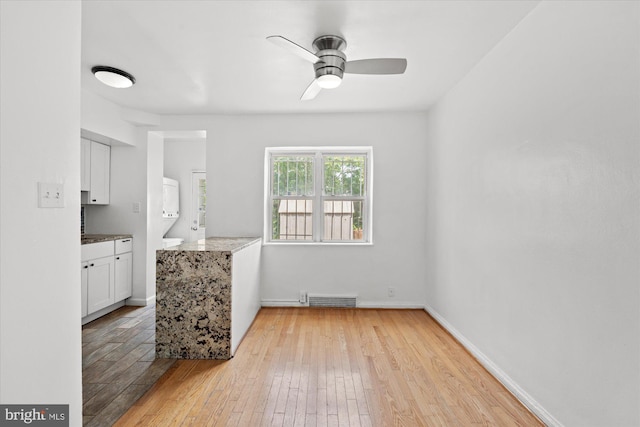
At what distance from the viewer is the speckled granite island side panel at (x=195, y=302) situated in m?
2.70

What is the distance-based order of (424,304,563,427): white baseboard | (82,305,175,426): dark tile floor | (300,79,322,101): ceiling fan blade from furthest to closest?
1. (300,79,322,101): ceiling fan blade
2. (82,305,175,426): dark tile floor
3. (424,304,563,427): white baseboard

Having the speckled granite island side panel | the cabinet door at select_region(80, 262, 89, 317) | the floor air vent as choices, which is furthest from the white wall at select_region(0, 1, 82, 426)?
the floor air vent

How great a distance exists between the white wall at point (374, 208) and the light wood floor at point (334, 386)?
934 millimetres

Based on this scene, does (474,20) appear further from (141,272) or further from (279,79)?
(141,272)

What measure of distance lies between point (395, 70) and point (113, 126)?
10.5ft

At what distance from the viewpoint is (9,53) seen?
1.18m

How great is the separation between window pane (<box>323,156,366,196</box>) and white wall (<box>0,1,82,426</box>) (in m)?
3.15

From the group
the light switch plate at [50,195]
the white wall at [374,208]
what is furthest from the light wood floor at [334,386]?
the light switch plate at [50,195]

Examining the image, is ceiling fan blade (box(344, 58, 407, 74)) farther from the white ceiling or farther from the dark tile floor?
the dark tile floor

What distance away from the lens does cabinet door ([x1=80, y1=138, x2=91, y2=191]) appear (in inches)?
151

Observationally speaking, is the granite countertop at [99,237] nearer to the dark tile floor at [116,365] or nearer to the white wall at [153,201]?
the white wall at [153,201]

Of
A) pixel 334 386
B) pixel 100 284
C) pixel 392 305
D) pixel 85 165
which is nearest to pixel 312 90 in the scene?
pixel 334 386

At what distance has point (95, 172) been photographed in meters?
4.05

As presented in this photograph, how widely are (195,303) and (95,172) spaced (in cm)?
245
